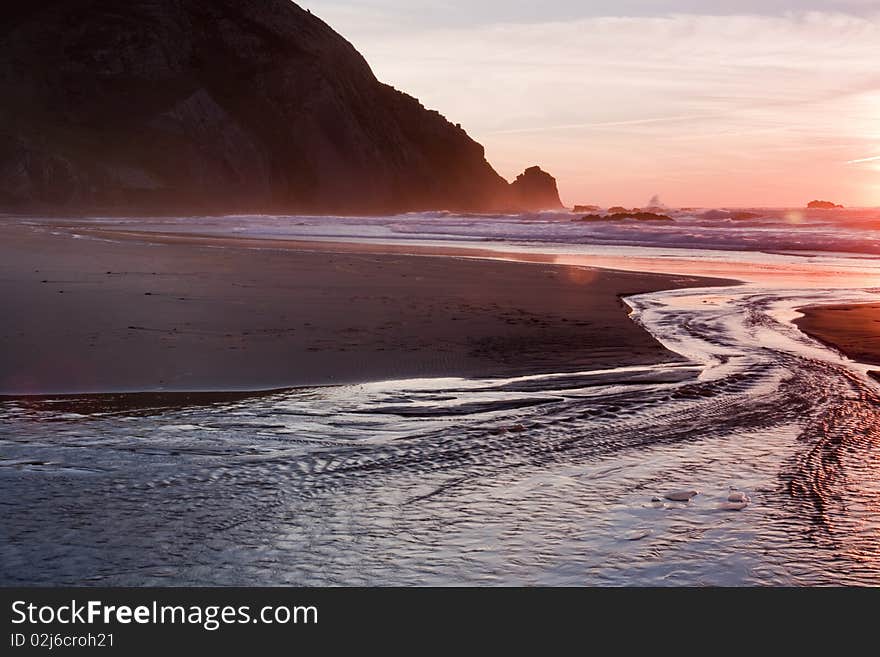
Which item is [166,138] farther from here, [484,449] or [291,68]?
[484,449]

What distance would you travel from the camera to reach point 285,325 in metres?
10.3

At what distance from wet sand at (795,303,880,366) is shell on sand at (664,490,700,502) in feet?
16.6

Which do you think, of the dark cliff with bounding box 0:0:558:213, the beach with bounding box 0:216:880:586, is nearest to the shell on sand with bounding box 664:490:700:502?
the beach with bounding box 0:216:880:586

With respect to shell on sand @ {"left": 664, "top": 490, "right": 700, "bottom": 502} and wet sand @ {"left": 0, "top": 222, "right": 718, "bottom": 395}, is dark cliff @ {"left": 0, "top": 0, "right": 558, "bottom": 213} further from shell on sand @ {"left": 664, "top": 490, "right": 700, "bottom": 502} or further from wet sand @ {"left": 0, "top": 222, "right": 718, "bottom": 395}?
shell on sand @ {"left": 664, "top": 490, "right": 700, "bottom": 502}

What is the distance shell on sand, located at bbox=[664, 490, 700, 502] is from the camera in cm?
486

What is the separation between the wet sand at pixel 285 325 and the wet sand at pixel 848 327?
2.07 metres

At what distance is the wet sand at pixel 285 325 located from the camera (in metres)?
7.82

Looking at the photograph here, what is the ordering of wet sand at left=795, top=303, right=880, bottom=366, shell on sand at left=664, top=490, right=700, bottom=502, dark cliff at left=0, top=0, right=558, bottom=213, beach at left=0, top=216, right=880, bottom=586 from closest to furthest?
beach at left=0, top=216, right=880, bottom=586
shell on sand at left=664, top=490, right=700, bottom=502
wet sand at left=795, top=303, right=880, bottom=366
dark cliff at left=0, top=0, right=558, bottom=213

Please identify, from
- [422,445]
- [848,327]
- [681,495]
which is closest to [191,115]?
[848,327]

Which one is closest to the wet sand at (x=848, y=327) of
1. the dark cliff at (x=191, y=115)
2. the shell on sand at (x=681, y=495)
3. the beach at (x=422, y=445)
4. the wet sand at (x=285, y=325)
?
the beach at (x=422, y=445)

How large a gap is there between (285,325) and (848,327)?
708 cm

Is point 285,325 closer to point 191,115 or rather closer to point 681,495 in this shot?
point 681,495
